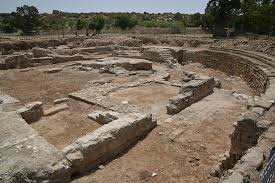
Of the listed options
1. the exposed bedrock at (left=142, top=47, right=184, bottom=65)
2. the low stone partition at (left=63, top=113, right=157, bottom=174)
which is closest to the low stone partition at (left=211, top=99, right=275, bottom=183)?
the low stone partition at (left=63, top=113, right=157, bottom=174)

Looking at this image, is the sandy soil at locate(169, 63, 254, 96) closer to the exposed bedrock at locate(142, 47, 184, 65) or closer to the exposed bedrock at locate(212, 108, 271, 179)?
the exposed bedrock at locate(142, 47, 184, 65)

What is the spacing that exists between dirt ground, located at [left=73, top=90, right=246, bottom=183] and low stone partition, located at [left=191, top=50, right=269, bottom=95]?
4.33 metres

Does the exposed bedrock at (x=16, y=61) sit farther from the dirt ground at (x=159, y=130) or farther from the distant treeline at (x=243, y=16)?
the distant treeline at (x=243, y=16)

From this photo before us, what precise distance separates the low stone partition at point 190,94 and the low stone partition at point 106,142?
1617mm

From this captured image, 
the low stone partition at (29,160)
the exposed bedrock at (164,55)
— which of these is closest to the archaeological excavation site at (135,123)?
the low stone partition at (29,160)

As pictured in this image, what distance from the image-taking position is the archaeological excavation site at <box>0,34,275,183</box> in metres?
6.04

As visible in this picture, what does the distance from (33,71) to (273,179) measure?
17.0m

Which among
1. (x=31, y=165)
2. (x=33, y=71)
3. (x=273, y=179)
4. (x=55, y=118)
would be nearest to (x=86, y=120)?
(x=55, y=118)

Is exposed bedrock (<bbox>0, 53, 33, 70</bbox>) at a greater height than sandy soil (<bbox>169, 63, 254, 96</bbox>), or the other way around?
exposed bedrock (<bbox>0, 53, 33, 70</bbox>)

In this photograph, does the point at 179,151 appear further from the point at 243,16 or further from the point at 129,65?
the point at 243,16

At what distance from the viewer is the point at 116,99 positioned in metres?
11.8

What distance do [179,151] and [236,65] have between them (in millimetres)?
12018

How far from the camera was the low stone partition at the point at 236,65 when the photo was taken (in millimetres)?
13727

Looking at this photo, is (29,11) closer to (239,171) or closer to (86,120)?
(86,120)
